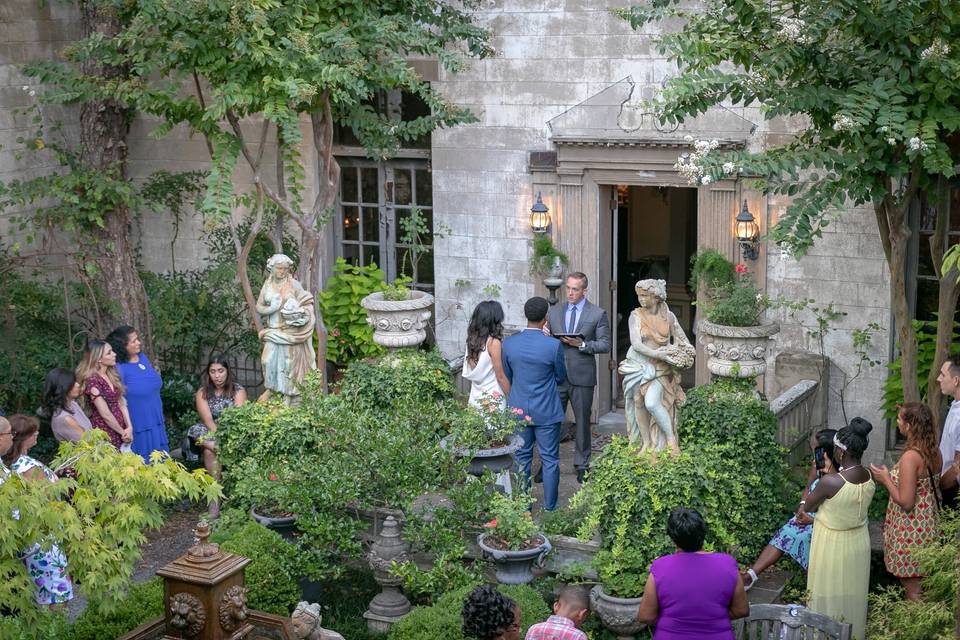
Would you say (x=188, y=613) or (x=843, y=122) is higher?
(x=843, y=122)

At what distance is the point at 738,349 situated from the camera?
33.6ft

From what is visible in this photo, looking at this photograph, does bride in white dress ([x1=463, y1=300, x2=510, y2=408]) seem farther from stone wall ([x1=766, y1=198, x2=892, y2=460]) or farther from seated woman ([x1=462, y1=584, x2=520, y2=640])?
seated woman ([x1=462, y1=584, x2=520, y2=640])

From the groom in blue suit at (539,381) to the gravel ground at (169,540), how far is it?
9.77 feet

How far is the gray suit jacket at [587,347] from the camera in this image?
438 inches

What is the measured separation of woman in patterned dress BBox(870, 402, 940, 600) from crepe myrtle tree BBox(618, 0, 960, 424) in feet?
4.49

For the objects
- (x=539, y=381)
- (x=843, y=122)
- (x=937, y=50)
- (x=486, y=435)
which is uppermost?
(x=937, y=50)

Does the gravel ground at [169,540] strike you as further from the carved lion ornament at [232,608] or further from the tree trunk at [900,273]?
the tree trunk at [900,273]

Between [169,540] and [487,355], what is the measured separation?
10.4 ft

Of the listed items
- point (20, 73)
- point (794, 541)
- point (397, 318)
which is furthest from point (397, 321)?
point (20, 73)

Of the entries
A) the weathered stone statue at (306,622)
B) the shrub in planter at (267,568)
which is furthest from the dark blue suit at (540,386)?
the weathered stone statue at (306,622)

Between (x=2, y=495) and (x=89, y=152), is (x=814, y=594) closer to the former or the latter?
(x=2, y=495)

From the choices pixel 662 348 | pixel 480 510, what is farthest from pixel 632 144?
pixel 480 510

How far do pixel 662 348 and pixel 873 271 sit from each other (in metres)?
3.95

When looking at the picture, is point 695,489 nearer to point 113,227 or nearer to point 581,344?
point 581,344
